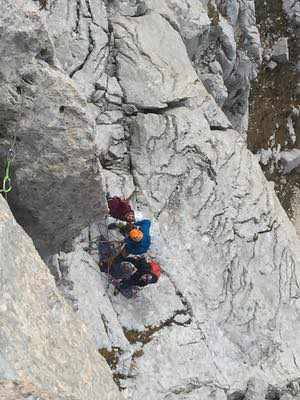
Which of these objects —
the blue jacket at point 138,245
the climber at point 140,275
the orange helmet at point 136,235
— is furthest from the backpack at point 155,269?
the orange helmet at point 136,235

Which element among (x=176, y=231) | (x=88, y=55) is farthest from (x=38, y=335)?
(x=88, y=55)

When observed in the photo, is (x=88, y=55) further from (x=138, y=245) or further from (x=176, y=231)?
(x=138, y=245)

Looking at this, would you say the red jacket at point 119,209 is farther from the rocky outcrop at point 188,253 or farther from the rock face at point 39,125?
the rock face at point 39,125

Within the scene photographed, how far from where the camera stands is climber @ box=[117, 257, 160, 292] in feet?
54.3

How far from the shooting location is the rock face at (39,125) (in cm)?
954

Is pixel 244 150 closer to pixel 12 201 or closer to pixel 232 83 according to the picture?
pixel 232 83

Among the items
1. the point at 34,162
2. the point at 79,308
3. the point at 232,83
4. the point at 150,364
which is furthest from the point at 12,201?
the point at 232,83

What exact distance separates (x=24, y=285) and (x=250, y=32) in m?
29.7

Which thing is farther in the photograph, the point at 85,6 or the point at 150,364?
the point at 85,6

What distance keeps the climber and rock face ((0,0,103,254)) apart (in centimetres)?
582

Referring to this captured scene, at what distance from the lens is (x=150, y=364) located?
16188 millimetres

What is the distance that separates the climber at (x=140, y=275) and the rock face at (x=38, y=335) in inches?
319

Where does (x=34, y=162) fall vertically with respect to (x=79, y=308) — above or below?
above

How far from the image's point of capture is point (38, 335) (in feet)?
22.1
